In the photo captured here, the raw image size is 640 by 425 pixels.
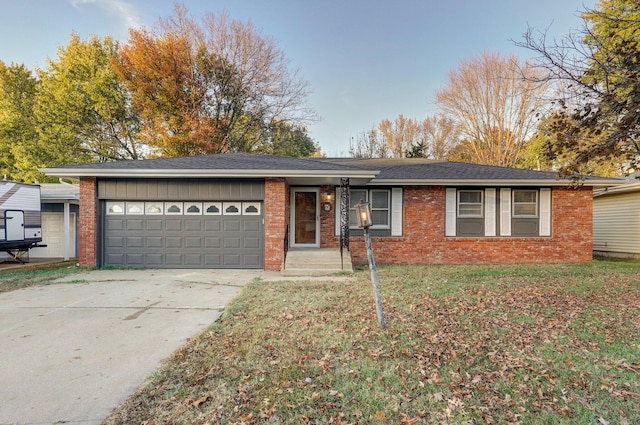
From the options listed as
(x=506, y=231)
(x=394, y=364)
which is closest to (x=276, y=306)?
(x=394, y=364)

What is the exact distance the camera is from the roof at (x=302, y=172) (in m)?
9.11

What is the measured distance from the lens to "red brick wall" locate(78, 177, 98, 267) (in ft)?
31.3

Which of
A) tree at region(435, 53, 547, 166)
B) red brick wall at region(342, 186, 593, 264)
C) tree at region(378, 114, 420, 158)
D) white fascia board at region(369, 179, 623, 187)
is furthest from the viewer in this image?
tree at region(378, 114, 420, 158)

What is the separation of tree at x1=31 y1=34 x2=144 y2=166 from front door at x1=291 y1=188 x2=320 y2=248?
51.1 ft

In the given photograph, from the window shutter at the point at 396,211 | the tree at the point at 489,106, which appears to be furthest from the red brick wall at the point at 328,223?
the tree at the point at 489,106

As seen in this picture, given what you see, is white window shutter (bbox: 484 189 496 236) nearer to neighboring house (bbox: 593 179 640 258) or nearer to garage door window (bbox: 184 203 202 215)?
neighboring house (bbox: 593 179 640 258)

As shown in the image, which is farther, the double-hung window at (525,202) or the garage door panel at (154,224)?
the double-hung window at (525,202)

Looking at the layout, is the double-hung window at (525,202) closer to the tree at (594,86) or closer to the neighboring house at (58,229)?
the tree at (594,86)

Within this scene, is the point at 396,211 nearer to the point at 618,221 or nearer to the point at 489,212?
the point at 489,212

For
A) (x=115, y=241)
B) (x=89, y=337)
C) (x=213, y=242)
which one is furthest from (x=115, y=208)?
(x=89, y=337)

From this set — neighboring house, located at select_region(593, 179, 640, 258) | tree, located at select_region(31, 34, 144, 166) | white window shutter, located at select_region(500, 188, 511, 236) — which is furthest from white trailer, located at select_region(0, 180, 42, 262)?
neighboring house, located at select_region(593, 179, 640, 258)

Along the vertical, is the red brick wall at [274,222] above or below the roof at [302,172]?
below

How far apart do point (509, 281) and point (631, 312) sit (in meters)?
2.47

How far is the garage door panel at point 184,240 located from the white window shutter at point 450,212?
6.21 m
